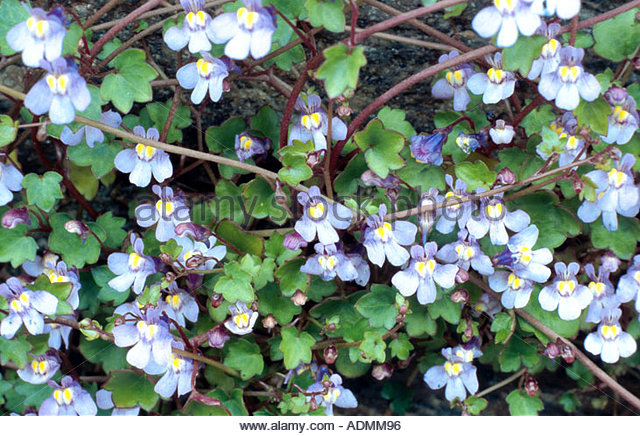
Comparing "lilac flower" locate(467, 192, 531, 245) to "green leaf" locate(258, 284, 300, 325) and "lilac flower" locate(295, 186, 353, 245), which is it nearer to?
"lilac flower" locate(295, 186, 353, 245)

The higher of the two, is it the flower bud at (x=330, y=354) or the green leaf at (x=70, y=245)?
the green leaf at (x=70, y=245)

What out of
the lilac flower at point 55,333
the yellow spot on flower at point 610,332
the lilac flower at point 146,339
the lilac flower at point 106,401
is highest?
the lilac flower at point 146,339

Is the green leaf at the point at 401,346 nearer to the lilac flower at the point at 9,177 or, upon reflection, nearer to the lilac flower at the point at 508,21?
the lilac flower at the point at 508,21

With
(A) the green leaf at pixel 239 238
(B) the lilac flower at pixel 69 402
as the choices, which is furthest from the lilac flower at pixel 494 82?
(B) the lilac flower at pixel 69 402

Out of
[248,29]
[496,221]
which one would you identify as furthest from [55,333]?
[496,221]

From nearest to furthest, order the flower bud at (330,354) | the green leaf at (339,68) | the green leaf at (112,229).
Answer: the green leaf at (339,68)
the flower bud at (330,354)
the green leaf at (112,229)

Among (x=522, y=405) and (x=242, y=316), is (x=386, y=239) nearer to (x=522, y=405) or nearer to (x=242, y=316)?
(x=242, y=316)
